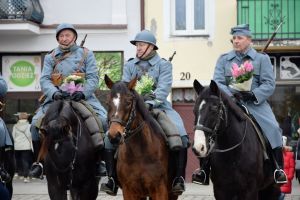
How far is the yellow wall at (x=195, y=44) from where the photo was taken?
24234 millimetres

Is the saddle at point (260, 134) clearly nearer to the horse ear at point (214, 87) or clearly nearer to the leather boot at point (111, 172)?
the horse ear at point (214, 87)

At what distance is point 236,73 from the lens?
10172 mm

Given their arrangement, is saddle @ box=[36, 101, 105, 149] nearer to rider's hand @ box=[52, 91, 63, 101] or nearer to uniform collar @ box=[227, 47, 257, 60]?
rider's hand @ box=[52, 91, 63, 101]

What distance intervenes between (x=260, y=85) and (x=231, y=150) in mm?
1405

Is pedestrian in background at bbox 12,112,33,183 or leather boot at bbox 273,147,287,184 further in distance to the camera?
pedestrian in background at bbox 12,112,33,183

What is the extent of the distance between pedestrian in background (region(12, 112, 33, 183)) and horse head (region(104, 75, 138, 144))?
14595mm

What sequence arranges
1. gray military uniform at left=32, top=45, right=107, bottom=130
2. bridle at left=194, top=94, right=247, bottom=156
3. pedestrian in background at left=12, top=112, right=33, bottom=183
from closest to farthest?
1. bridle at left=194, top=94, right=247, bottom=156
2. gray military uniform at left=32, top=45, right=107, bottom=130
3. pedestrian in background at left=12, top=112, right=33, bottom=183

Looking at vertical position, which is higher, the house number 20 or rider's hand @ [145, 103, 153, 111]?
rider's hand @ [145, 103, 153, 111]

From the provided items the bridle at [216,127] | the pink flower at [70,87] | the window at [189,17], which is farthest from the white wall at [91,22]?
the bridle at [216,127]

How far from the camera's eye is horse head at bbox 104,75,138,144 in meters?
8.99

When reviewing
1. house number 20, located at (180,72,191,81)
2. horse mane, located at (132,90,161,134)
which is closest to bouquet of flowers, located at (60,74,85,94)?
horse mane, located at (132,90,161,134)

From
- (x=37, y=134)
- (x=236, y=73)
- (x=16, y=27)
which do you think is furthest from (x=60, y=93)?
(x=16, y=27)

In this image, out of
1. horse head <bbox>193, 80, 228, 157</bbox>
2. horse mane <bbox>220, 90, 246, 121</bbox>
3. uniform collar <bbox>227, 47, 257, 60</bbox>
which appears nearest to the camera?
horse head <bbox>193, 80, 228, 157</bbox>

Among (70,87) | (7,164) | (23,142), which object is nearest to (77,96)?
(70,87)
